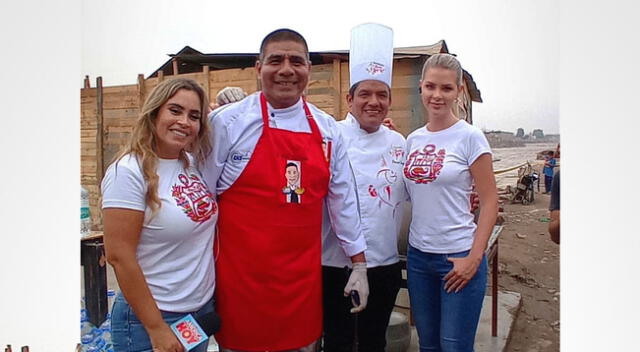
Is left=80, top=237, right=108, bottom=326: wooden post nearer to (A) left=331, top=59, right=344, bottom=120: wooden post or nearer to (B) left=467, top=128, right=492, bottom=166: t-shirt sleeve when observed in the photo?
(A) left=331, top=59, right=344, bottom=120: wooden post

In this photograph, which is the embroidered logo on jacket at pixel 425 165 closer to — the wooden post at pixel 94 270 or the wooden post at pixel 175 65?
the wooden post at pixel 175 65

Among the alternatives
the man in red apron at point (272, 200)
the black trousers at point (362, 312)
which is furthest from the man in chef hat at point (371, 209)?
the man in red apron at point (272, 200)

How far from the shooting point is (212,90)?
5.49 feet

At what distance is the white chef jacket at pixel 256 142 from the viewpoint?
119 cm

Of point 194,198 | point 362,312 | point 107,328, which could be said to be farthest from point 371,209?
point 107,328

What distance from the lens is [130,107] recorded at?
174 centimetres

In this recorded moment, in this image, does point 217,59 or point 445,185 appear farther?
point 217,59

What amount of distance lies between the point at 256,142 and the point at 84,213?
3.08 ft

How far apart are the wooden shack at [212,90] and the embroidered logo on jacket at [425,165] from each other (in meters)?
0.28

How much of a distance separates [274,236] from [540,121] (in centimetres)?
84

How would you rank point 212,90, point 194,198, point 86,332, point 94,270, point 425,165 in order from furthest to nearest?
point 86,332
point 94,270
point 212,90
point 425,165
point 194,198

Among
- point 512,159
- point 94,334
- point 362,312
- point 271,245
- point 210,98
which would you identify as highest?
point 210,98

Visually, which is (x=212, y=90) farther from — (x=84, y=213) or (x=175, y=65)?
(x=84, y=213)
